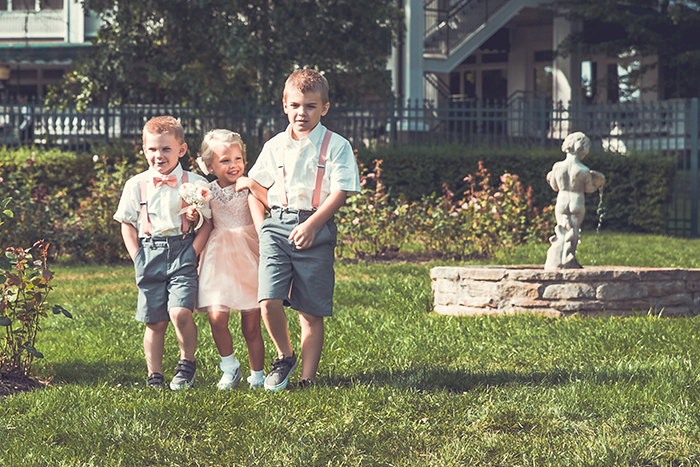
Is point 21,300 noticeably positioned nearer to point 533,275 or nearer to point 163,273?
point 163,273

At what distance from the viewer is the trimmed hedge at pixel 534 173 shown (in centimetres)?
1089

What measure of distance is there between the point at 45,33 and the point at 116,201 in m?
18.4

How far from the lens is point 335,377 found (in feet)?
13.2

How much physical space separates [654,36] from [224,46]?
11987 mm

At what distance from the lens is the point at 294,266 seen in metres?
3.66

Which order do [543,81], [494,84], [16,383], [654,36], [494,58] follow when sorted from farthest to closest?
[494,84]
[494,58]
[543,81]
[654,36]
[16,383]

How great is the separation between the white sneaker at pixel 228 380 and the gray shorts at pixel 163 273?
15.8 inches

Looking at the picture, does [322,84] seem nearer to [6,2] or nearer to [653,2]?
[653,2]

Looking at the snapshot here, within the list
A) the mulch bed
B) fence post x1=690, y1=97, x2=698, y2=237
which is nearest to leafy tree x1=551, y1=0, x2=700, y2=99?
fence post x1=690, y1=97, x2=698, y2=237

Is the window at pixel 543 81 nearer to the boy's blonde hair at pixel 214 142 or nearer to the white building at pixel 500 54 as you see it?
the white building at pixel 500 54

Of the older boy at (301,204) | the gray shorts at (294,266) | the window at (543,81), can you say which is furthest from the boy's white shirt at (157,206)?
the window at (543,81)

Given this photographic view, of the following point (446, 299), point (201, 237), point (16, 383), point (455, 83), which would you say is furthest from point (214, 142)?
point (455, 83)

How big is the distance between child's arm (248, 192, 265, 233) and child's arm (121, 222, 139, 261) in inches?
23.0

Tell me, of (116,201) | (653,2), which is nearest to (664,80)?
(653,2)
